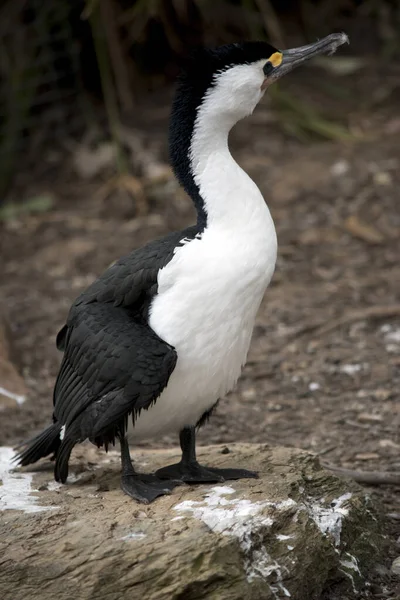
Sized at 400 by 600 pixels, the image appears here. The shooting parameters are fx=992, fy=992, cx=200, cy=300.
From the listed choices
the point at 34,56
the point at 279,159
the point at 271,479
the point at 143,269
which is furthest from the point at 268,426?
the point at 34,56

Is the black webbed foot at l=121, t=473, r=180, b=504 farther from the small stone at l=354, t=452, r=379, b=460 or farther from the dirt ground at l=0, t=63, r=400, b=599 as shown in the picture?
the small stone at l=354, t=452, r=379, b=460

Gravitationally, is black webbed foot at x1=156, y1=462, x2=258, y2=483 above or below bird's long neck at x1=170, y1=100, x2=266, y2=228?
below

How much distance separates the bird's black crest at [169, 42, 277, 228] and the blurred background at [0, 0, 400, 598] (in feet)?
5.39

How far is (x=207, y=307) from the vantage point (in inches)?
132

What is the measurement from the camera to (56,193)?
320 inches

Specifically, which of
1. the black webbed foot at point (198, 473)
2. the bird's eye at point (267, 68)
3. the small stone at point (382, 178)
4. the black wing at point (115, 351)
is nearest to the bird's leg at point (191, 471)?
the black webbed foot at point (198, 473)

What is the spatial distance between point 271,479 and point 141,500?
47 centimetres

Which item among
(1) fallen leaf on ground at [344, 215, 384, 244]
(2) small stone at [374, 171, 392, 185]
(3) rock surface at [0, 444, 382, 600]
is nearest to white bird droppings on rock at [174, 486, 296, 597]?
(3) rock surface at [0, 444, 382, 600]

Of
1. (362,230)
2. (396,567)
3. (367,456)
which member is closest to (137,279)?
(396,567)

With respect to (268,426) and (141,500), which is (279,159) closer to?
(268,426)

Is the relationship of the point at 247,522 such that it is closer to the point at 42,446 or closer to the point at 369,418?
the point at 42,446

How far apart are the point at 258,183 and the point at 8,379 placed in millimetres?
2840

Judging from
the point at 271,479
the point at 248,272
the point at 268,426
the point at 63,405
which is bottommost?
the point at 268,426

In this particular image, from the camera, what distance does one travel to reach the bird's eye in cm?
358
